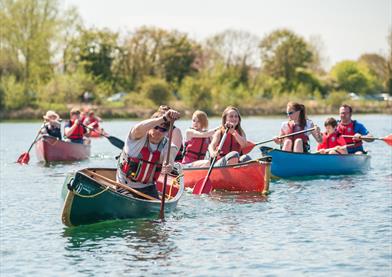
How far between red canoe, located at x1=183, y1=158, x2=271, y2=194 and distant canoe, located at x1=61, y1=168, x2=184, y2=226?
2530 millimetres

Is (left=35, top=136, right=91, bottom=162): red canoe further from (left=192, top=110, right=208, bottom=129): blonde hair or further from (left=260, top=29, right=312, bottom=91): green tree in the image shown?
(left=260, top=29, right=312, bottom=91): green tree

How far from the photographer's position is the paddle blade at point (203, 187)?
1209 centimetres

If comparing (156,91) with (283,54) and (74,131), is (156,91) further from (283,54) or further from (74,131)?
(74,131)

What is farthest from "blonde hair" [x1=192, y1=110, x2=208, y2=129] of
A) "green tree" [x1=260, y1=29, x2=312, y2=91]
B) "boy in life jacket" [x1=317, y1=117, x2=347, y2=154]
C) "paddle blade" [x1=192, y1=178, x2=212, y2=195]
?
"green tree" [x1=260, y1=29, x2=312, y2=91]

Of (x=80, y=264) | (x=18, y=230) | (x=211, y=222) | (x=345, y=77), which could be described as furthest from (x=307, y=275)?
(x=345, y=77)

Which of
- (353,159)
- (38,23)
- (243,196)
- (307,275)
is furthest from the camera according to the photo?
(38,23)

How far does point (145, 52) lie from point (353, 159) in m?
49.5

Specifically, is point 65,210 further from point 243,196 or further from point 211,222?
point 243,196

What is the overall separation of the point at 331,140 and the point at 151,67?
1901 inches

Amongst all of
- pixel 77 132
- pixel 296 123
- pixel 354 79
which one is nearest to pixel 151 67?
pixel 354 79

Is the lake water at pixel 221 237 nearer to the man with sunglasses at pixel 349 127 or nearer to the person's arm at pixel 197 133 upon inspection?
the person's arm at pixel 197 133

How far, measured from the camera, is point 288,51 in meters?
70.4

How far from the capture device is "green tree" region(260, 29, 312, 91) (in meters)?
69.7

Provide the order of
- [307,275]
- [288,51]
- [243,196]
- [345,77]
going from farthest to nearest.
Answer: [345,77]
[288,51]
[243,196]
[307,275]
